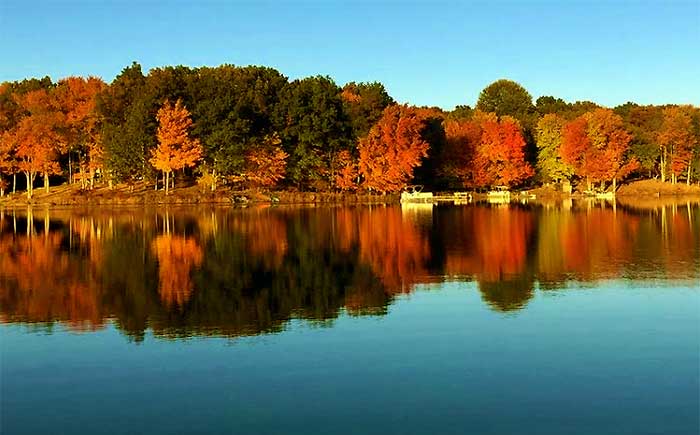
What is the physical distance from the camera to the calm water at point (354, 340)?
11492 mm

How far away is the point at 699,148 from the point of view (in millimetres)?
111750

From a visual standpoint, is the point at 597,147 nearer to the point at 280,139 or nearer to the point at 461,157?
the point at 461,157

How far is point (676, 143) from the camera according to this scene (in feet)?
358

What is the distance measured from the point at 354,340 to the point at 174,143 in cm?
7142

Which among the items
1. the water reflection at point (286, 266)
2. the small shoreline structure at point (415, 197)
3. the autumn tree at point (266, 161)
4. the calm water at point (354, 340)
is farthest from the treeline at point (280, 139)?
the calm water at point (354, 340)

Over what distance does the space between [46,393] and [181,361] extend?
2.62 metres

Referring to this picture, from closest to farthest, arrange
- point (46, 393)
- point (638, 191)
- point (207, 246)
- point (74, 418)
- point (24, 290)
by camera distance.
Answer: point (74, 418) < point (46, 393) < point (24, 290) < point (207, 246) < point (638, 191)

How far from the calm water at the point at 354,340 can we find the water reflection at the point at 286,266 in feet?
0.46

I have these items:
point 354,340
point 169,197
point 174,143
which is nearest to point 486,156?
point 174,143

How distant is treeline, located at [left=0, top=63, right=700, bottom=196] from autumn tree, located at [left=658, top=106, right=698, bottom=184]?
0.18 metres

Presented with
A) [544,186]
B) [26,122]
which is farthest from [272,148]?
[544,186]

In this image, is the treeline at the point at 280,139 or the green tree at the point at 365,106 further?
the green tree at the point at 365,106

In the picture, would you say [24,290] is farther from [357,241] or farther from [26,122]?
→ [26,122]

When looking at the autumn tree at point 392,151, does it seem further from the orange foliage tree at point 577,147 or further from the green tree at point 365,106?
the orange foliage tree at point 577,147
